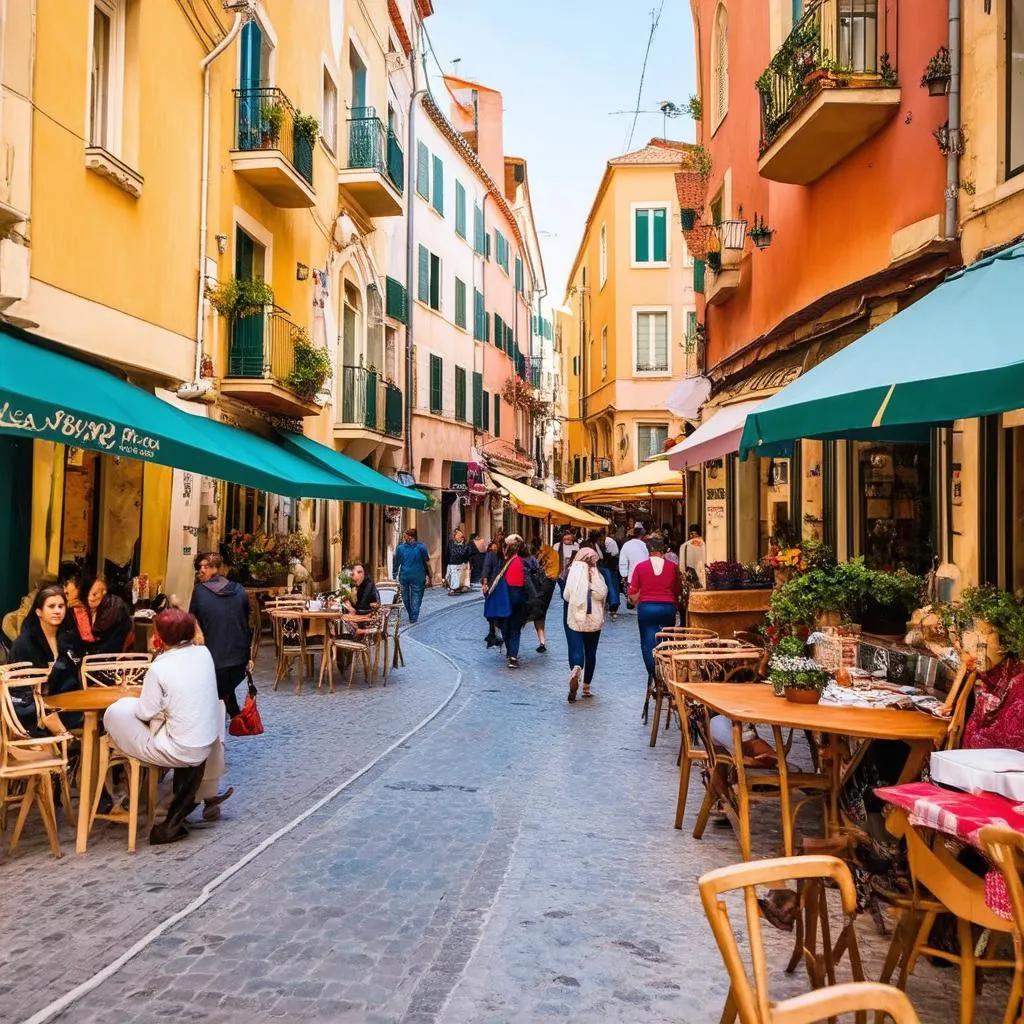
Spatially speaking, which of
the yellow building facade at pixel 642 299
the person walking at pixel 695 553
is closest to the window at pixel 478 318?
the yellow building facade at pixel 642 299

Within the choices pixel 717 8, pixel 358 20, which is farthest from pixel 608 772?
pixel 358 20

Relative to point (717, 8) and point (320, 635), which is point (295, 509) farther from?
point (717, 8)

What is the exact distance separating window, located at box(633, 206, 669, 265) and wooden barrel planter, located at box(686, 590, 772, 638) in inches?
1102

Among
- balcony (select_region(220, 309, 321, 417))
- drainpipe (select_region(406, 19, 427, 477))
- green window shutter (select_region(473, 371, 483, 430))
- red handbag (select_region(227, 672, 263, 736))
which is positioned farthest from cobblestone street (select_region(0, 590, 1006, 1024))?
green window shutter (select_region(473, 371, 483, 430))

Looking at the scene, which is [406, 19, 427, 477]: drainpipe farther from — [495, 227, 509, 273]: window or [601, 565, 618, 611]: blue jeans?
[495, 227, 509, 273]: window

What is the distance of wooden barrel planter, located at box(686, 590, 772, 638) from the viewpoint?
1087cm

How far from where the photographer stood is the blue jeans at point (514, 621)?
47.9 feet

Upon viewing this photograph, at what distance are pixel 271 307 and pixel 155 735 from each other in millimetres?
10174

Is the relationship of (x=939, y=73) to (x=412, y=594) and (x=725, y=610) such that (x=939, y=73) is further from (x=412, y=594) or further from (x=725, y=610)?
(x=412, y=594)

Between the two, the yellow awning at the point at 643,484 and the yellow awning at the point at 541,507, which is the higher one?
the yellow awning at the point at 643,484

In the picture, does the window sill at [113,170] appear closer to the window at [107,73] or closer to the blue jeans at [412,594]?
the window at [107,73]

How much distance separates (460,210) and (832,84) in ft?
79.6

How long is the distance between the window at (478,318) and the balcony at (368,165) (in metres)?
12.8

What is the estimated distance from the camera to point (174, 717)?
6.04 m
